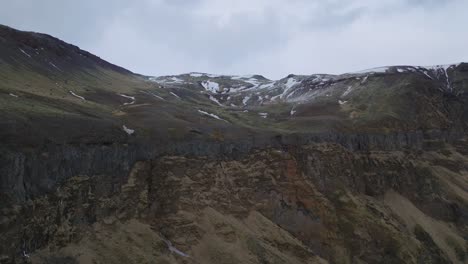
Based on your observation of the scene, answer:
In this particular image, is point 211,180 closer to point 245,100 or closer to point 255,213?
point 255,213

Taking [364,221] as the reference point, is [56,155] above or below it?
above

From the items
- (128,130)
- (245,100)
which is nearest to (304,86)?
(245,100)

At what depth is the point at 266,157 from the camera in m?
53.5

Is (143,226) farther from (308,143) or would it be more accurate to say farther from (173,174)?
(308,143)

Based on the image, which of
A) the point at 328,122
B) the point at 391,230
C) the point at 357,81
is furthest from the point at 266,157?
the point at 357,81

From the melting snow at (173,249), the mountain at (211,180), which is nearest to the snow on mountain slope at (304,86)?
the mountain at (211,180)

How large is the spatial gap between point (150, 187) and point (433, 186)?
46.1m

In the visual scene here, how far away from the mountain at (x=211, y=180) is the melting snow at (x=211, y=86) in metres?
60.7

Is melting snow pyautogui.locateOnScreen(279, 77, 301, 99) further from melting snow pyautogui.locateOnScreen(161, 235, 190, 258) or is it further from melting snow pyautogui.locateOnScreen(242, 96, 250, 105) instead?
melting snow pyautogui.locateOnScreen(161, 235, 190, 258)

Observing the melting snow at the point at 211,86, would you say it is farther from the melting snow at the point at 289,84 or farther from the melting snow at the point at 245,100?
the melting snow at the point at 289,84

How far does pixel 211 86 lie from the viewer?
154 meters

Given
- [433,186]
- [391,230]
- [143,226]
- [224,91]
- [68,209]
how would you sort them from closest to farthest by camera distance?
[68,209], [143,226], [391,230], [433,186], [224,91]

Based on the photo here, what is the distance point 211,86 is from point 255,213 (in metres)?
110

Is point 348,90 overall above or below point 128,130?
above
